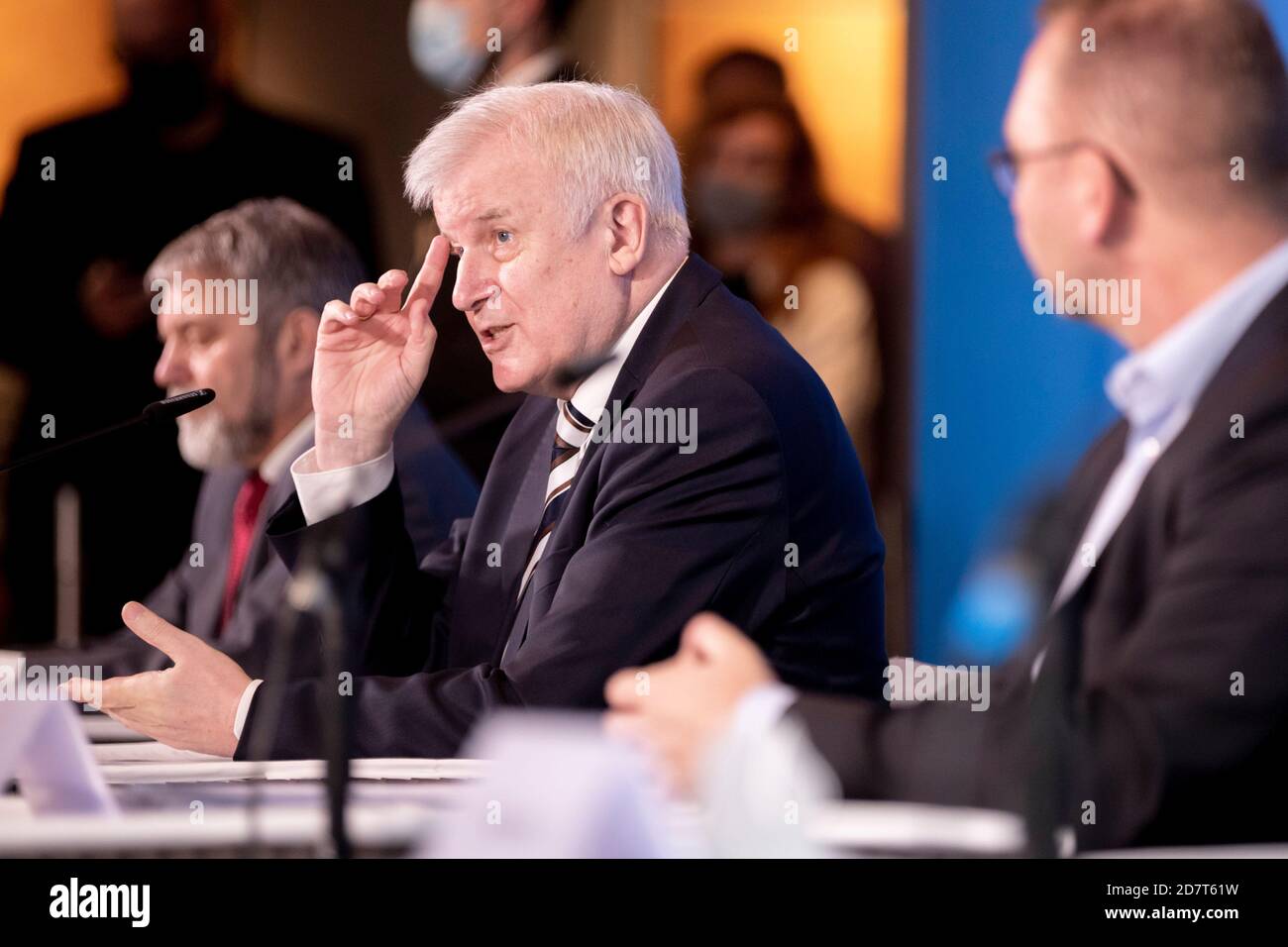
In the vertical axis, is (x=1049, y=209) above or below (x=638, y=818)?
above

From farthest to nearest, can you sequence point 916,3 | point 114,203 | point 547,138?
point 916,3, point 114,203, point 547,138

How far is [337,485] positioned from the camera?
7.59ft

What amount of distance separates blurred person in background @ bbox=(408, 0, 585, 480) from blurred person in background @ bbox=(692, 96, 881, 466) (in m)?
0.57

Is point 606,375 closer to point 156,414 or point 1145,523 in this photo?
point 156,414

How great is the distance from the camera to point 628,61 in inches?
165

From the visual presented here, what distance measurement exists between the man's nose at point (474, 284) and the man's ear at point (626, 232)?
6.4 inches

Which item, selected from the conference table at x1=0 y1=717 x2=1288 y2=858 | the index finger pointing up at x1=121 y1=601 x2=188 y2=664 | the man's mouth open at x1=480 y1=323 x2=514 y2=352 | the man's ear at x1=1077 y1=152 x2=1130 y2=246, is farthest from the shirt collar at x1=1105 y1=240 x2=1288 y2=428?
the index finger pointing up at x1=121 y1=601 x2=188 y2=664

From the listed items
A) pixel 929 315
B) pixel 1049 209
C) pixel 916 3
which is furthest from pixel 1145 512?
pixel 916 3

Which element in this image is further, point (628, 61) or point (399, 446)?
point (628, 61)

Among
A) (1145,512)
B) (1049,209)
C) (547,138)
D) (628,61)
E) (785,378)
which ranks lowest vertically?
(1145,512)

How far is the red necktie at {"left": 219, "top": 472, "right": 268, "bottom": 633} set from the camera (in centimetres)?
292

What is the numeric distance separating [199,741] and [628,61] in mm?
2646

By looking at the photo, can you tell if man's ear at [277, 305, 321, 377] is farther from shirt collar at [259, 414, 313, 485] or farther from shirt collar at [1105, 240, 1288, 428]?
shirt collar at [1105, 240, 1288, 428]

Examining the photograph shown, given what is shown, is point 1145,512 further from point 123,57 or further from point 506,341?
point 123,57
